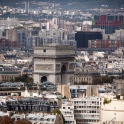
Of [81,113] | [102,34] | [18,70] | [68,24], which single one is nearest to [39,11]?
[68,24]

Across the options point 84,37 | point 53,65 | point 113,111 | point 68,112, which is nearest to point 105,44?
point 84,37

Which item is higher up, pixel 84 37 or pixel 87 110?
pixel 87 110

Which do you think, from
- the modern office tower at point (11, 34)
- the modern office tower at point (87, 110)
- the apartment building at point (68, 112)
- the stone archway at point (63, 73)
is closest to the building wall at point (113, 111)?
the apartment building at point (68, 112)

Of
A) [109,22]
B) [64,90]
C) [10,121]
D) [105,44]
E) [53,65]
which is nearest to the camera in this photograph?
[10,121]

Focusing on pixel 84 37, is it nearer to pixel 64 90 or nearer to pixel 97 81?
pixel 97 81

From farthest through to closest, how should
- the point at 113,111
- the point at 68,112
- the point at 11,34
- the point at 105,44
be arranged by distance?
the point at 11,34, the point at 105,44, the point at 68,112, the point at 113,111

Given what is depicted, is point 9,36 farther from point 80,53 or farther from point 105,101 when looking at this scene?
point 105,101

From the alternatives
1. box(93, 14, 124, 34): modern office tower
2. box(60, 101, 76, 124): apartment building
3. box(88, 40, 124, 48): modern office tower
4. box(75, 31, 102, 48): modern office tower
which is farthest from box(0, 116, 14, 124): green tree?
box(93, 14, 124, 34): modern office tower

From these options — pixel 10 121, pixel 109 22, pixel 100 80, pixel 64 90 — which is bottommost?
pixel 109 22
